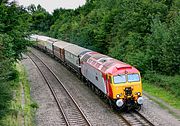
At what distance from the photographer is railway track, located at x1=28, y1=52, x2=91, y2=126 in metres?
22.2

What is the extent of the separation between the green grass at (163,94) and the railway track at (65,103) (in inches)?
233

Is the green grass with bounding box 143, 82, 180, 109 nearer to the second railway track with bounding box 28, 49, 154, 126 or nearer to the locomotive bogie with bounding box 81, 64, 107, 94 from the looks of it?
the second railway track with bounding box 28, 49, 154, 126

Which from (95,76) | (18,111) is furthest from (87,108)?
(18,111)

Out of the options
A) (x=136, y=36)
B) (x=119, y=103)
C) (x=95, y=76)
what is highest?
(x=136, y=36)

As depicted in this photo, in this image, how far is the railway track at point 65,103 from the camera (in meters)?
22.2

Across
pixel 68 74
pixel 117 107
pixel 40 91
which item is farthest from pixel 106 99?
pixel 68 74

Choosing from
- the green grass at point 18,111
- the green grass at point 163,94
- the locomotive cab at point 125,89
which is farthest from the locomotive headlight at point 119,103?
the green grass at point 18,111

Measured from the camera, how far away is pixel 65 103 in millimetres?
26859

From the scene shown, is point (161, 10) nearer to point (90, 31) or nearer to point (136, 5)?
point (136, 5)

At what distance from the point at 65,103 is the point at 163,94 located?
23.1 feet

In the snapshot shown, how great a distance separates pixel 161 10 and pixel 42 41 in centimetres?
3209

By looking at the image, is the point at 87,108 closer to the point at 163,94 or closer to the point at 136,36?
the point at 163,94

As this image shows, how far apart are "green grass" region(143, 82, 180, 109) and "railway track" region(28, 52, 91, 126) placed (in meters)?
5.91

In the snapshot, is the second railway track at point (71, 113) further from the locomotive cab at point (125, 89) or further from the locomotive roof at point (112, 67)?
the locomotive roof at point (112, 67)
